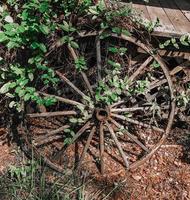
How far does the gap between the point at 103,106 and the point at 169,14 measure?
132 cm

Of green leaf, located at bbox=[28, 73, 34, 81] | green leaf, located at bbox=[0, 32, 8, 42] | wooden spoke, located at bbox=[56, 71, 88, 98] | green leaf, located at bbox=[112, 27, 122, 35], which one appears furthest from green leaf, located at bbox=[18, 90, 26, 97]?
green leaf, located at bbox=[112, 27, 122, 35]

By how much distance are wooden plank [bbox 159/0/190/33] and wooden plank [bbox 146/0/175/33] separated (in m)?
0.05

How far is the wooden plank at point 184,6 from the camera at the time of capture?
4.62 metres

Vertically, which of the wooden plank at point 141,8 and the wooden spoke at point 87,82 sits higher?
the wooden plank at point 141,8

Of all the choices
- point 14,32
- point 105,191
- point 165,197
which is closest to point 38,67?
point 14,32

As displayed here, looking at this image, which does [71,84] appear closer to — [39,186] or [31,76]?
[31,76]

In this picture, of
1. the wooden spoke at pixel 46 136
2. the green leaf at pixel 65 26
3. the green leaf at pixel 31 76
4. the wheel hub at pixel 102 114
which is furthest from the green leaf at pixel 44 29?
the wooden spoke at pixel 46 136

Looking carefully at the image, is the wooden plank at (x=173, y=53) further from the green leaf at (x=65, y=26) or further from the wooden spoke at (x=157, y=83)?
the green leaf at (x=65, y=26)

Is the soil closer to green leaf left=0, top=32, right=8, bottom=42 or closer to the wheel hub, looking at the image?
the wheel hub

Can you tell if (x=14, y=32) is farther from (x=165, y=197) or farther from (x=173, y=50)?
(x=165, y=197)

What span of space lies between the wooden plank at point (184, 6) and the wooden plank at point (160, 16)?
263 mm

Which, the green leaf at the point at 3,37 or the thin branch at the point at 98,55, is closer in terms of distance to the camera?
the green leaf at the point at 3,37

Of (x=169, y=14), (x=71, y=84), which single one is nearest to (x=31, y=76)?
(x=71, y=84)

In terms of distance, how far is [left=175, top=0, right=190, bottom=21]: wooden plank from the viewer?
4.62 m
